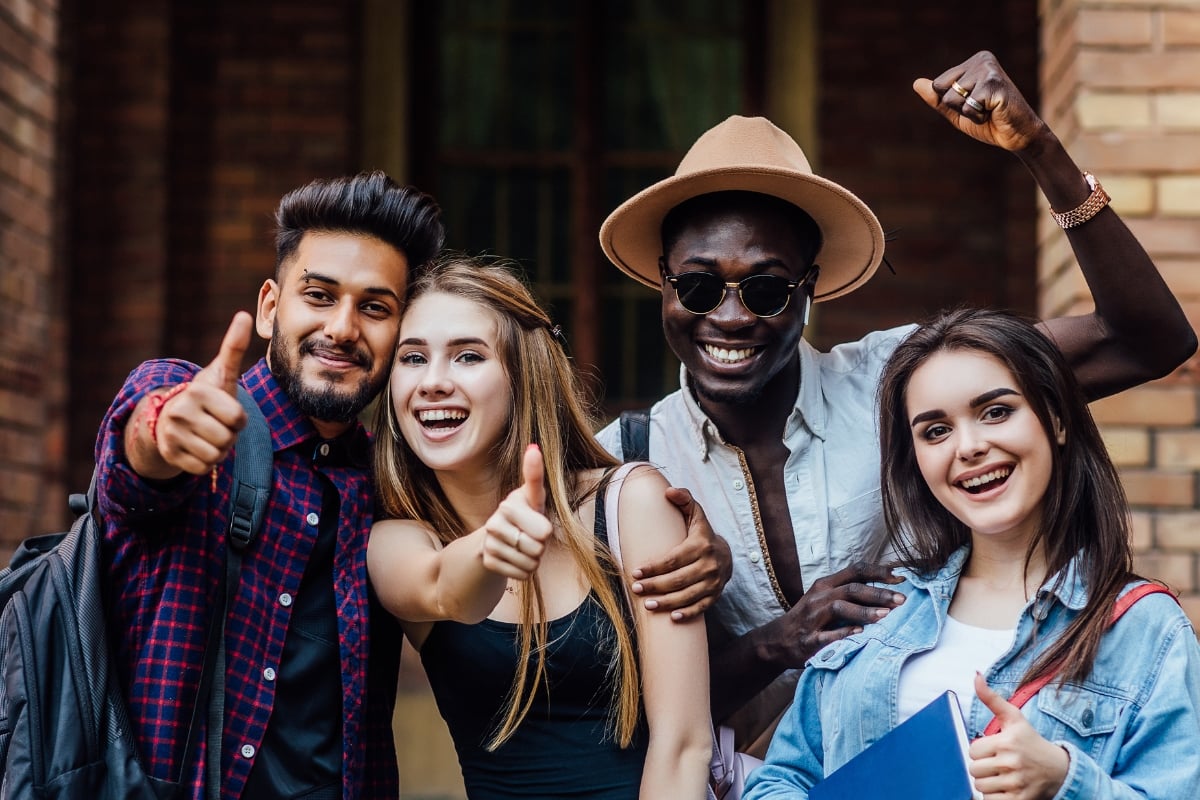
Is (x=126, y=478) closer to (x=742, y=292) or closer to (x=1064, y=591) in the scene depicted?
(x=742, y=292)

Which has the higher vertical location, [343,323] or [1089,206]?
[1089,206]

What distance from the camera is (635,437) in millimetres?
3240

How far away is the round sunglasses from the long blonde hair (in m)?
0.32

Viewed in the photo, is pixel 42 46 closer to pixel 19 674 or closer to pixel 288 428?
pixel 288 428

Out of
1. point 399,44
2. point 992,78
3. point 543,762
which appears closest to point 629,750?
point 543,762

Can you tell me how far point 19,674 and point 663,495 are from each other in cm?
123

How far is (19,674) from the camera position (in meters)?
2.34

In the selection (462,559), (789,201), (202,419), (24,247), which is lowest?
(462,559)

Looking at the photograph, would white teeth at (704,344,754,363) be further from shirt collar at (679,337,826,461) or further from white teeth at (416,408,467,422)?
white teeth at (416,408,467,422)

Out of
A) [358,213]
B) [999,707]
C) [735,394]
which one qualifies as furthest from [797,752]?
[358,213]

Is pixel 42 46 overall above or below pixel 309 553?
above

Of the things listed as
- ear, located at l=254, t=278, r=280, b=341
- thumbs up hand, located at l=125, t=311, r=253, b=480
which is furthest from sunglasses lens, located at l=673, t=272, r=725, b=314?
thumbs up hand, located at l=125, t=311, r=253, b=480

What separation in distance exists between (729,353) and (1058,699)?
3.65ft

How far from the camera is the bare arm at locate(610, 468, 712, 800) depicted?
262cm
